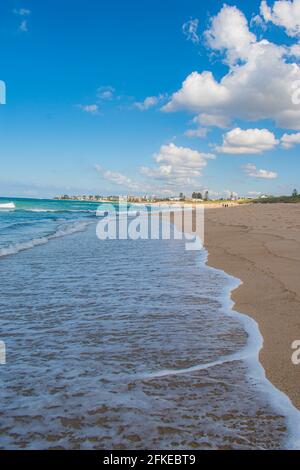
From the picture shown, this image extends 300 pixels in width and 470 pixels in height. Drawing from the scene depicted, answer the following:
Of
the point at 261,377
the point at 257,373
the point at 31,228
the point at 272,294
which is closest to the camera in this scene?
the point at 261,377

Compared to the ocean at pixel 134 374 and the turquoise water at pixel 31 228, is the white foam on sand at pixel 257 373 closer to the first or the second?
the ocean at pixel 134 374

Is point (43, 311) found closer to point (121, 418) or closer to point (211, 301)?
point (211, 301)

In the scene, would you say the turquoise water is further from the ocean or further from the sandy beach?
the ocean

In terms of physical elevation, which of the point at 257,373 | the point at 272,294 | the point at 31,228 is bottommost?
the point at 257,373

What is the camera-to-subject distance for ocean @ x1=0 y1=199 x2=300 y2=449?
304cm

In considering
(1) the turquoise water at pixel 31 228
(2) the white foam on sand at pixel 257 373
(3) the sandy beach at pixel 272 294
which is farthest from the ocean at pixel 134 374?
(1) the turquoise water at pixel 31 228

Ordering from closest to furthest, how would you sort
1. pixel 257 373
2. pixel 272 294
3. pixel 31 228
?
pixel 257 373 → pixel 272 294 → pixel 31 228

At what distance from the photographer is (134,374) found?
13.4 ft

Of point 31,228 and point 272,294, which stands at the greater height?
point 31,228

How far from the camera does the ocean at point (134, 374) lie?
3.04 metres

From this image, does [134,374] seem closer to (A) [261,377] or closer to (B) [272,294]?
(A) [261,377]

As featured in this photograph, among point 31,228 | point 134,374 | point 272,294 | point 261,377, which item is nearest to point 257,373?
point 261,377

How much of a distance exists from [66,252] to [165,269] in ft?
19.1
